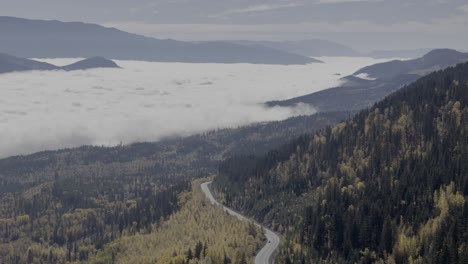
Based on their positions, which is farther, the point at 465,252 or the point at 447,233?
the point at 447,233

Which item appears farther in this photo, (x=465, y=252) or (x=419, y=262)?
(x=419, y=262)

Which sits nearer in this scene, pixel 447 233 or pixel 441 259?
pixel 441 259
